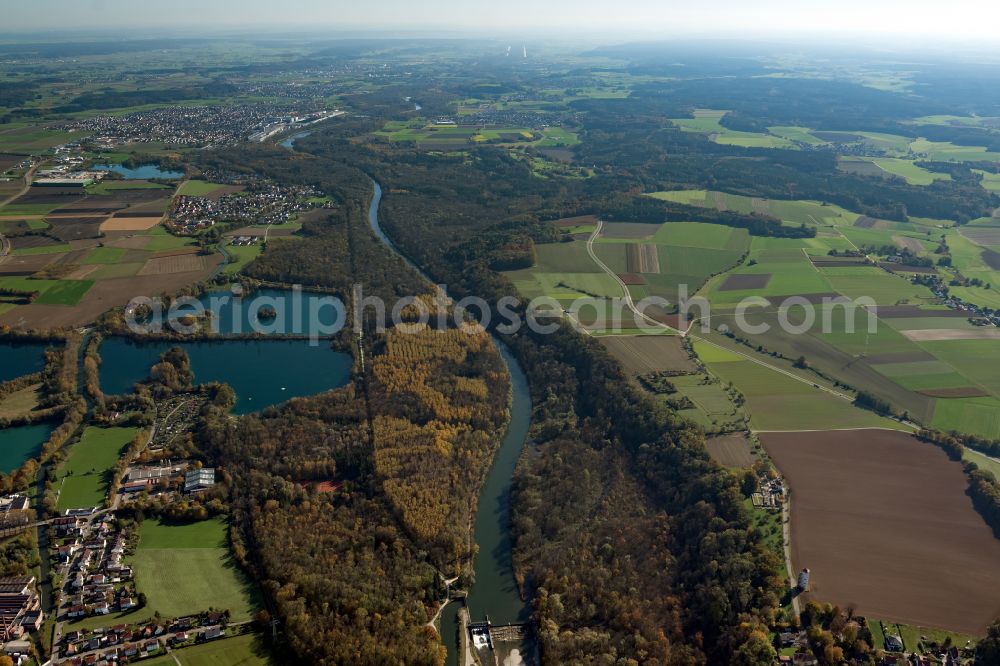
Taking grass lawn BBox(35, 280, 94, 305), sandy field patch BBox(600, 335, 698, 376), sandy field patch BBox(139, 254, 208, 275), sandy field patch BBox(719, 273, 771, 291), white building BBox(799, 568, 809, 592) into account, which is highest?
sandy field patch BBox(139, 254, 208, 275)

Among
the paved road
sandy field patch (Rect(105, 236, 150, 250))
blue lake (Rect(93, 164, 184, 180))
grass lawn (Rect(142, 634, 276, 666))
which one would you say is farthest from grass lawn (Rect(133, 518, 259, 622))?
blue lake (Rect(93, 164, 184, 180))

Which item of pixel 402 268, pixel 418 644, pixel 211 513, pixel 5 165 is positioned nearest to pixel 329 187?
pixel 402 268

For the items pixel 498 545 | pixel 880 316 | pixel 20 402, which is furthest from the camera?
pixel 880 316

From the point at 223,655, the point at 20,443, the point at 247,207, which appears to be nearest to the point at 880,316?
the point at 223,655

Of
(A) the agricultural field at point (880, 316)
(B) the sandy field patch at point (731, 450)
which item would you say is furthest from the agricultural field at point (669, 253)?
(B) the sandy field patch at point (731, 450)

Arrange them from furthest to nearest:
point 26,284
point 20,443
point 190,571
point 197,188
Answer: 1. point 197,188
2. point 26,284
3. point 20,443
4. point 190,571

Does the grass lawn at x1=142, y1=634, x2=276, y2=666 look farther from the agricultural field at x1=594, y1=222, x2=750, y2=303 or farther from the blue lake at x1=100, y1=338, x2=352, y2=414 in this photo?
the agricultural field at x1=594, y1=222, x2=750, y2=303

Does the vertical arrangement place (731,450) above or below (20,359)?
below

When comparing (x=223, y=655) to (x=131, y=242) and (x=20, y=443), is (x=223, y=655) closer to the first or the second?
(x=20, y=443)
